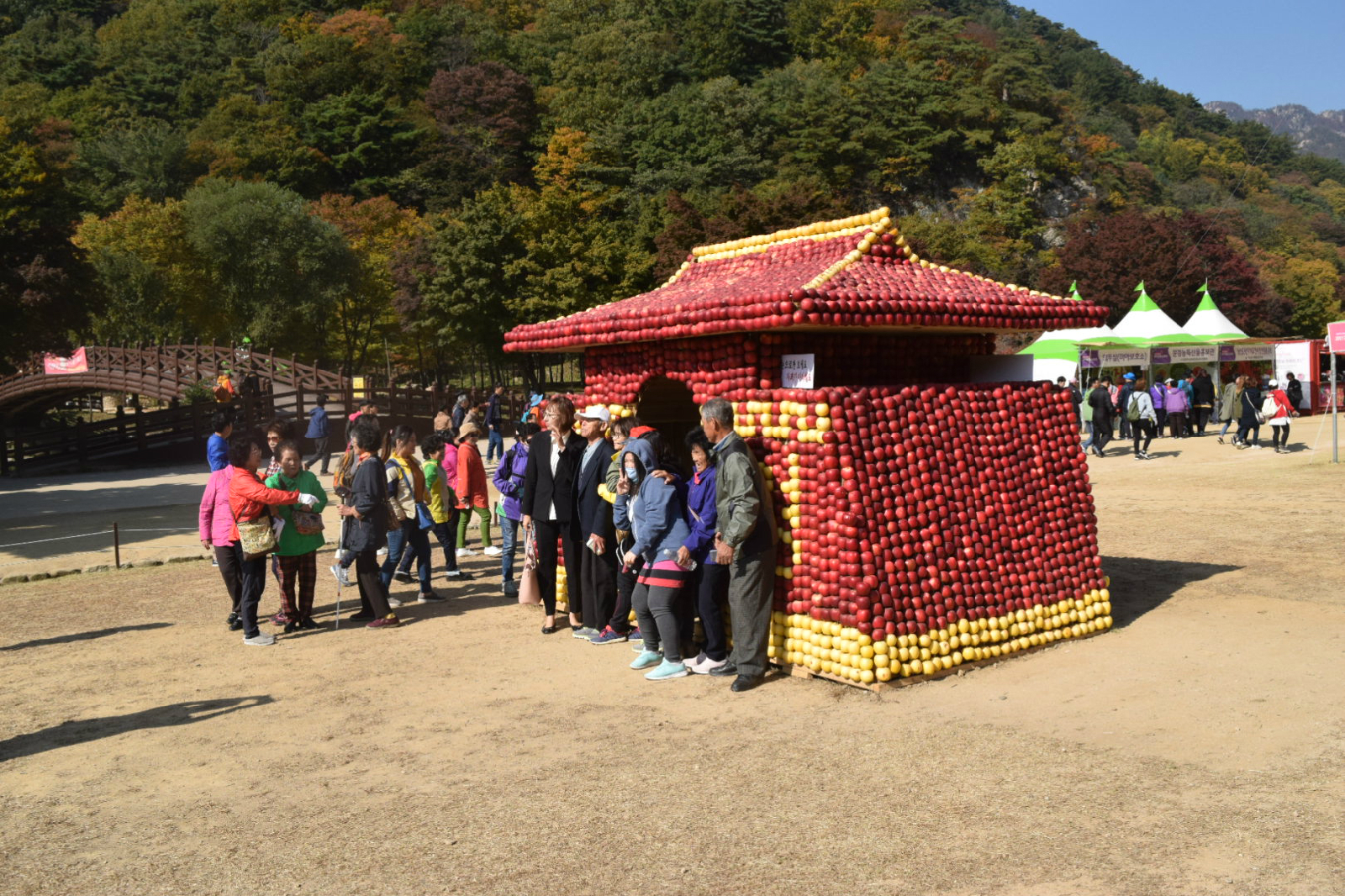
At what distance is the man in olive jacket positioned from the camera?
25.0ft

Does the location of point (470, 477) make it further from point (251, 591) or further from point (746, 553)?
point (746, 553)

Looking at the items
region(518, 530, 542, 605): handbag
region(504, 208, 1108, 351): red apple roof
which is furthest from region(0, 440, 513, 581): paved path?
region(504, 208, 1108, 351): red apple roof

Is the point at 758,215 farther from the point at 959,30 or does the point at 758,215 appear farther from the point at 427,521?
the point at 959,30

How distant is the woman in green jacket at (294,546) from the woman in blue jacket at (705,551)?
355 centimetres

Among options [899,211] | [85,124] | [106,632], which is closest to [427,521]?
[106,632]

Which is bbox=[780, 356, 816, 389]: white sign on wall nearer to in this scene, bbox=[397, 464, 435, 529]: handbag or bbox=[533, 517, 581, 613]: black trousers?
bbox=[533, 517, 581, 613]: black trousers

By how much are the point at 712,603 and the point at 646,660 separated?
79 cm

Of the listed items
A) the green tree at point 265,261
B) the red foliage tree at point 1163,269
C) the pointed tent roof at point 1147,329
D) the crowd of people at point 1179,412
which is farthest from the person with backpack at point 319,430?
the red foliage tree at point 1163,269

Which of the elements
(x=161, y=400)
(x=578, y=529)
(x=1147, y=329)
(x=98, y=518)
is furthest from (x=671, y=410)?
(x=161, y=400)

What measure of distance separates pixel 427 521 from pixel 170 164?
64400mm

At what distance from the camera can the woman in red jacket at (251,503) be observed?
938cm

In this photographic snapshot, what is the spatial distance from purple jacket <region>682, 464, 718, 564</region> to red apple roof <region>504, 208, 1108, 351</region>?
3.73ft

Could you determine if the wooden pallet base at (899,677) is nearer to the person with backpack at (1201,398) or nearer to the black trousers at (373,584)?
the black trousers at (373,584)

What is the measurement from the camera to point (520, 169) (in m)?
75.0
